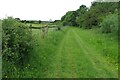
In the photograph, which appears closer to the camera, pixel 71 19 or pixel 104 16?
pixel 104 16

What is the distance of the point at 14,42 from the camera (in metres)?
12.1

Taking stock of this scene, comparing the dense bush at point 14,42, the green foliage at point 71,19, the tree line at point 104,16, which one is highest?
the green foliage at point 71,19

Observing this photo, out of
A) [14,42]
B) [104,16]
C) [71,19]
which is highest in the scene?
[71,19]

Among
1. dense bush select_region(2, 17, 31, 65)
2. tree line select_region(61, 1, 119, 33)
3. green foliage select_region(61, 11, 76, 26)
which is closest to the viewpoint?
dense bush select_region(2, 17, 31, 65)

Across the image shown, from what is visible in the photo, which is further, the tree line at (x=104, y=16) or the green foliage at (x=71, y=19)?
the green foliage at (x=71, y=19)

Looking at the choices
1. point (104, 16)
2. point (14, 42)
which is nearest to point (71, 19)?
point (104, 16)

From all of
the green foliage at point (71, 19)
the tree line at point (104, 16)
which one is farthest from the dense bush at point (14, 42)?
the green foliage at point (71, 19)

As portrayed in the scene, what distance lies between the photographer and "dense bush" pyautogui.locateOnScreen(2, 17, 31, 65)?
36.4 feet

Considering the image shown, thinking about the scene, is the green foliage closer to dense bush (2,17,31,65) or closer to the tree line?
the tree line

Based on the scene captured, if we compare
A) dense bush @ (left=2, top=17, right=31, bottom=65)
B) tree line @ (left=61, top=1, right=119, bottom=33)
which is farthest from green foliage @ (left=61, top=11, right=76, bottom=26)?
dense bush @ (left=2, top=17, right=31, bottom=65)

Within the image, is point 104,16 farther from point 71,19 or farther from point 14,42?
point 71,19

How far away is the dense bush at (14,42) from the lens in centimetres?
1108

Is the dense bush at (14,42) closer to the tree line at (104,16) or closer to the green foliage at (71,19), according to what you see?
the tree line at (104,16)

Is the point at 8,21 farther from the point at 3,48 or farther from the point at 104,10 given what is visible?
the point at 104,10
